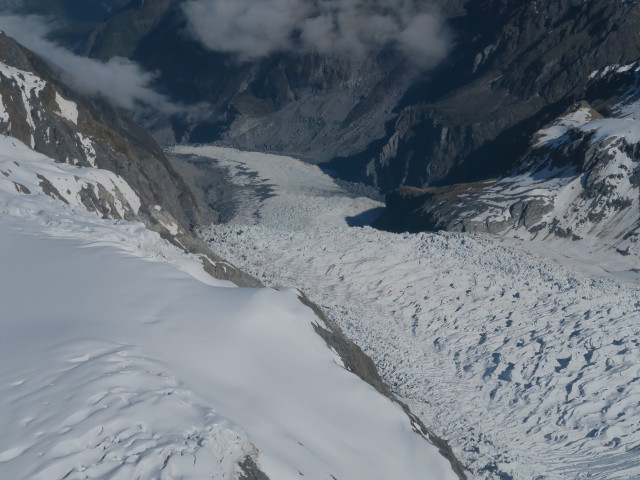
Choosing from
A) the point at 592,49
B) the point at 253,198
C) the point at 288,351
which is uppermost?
the point at 592,49

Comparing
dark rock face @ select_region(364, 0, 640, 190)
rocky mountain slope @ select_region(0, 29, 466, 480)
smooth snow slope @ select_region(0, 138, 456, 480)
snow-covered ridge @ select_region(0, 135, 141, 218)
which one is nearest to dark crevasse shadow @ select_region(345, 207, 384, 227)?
dark rock face @ select_region(364, 0, 640, 190)

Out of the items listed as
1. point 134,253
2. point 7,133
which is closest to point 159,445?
point 134,253

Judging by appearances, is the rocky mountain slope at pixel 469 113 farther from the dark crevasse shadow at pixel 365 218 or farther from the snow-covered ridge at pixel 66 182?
the snow-covered ridge at pixel 66 182

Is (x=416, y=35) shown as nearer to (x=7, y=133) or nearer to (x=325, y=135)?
(x=325, y=135)

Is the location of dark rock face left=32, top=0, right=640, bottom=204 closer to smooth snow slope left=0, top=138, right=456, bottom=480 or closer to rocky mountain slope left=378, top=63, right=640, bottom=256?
rocky mountain slope left=378, top=63, right=640, bottom=256

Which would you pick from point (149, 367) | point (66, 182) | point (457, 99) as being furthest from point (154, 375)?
point (457, 99)
